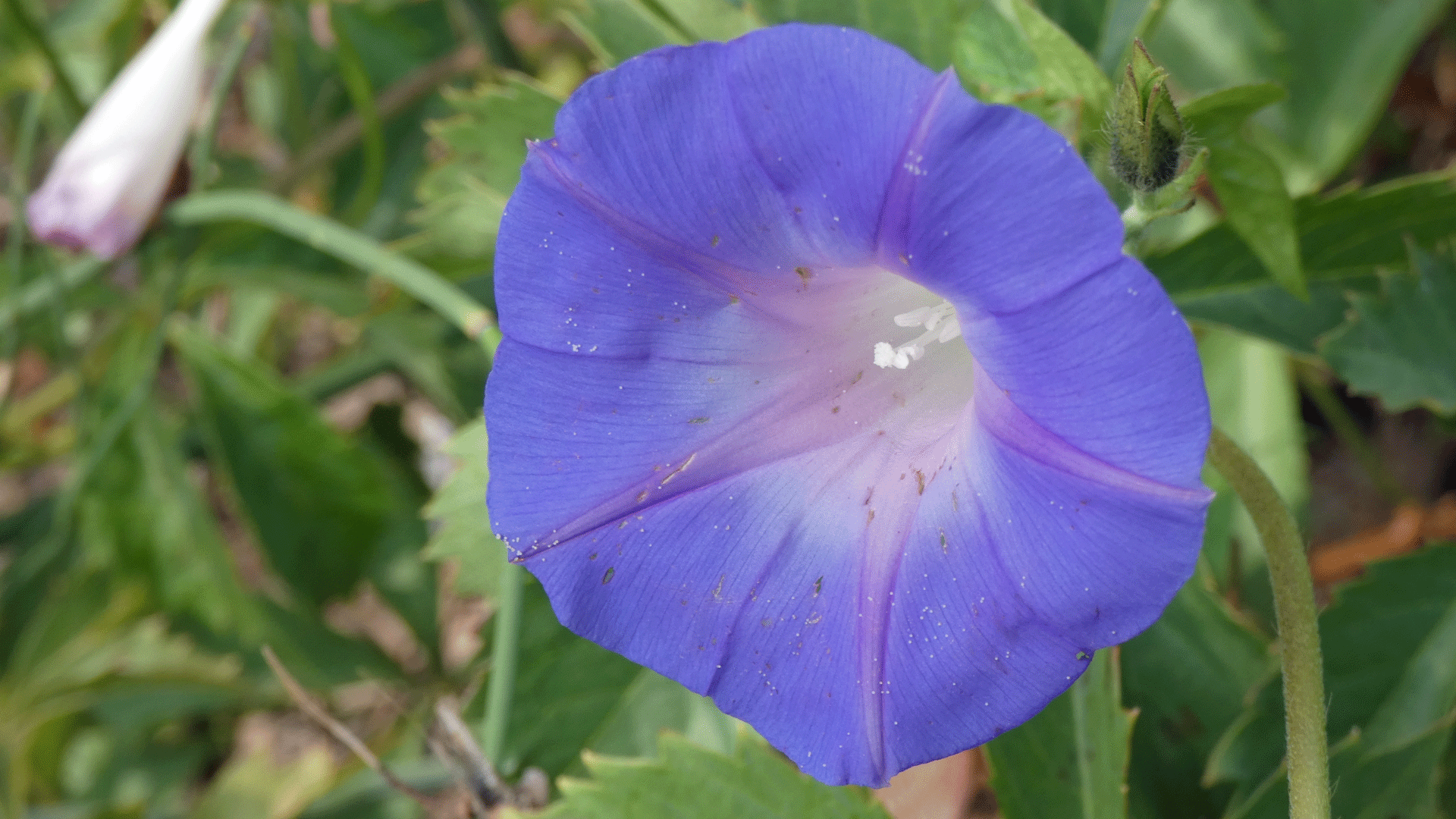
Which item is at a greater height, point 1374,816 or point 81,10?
point 81,10

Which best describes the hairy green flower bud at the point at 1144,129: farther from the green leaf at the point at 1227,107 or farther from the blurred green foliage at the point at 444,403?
the green leaf at the point at 1227,107

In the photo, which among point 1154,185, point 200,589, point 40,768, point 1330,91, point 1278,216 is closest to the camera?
point 1154,185

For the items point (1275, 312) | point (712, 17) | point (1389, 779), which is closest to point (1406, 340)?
point (1275, 312)

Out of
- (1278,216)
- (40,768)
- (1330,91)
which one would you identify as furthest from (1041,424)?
(40,768)

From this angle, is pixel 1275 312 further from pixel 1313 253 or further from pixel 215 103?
pixel 215 103

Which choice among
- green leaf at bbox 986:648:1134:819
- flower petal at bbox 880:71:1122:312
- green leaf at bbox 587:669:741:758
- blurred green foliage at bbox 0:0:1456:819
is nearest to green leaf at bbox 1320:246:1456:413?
blurred green foliage at bbox 0:0:1456:819

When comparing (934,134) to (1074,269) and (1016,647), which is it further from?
(1016,647)
